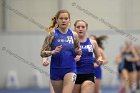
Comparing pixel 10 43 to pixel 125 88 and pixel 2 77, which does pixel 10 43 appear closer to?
pixel 2 77

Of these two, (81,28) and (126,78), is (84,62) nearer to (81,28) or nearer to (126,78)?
(81,28)

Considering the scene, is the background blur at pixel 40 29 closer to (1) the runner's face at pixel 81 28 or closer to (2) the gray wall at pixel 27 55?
(2) the gray wall at pixel 27 55

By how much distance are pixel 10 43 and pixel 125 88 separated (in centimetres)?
750

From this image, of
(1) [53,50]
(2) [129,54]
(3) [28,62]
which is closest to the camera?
(1) [53,50]

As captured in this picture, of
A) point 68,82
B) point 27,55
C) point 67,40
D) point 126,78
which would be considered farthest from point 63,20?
point 27,55

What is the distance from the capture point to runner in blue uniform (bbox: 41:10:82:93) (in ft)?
26.9

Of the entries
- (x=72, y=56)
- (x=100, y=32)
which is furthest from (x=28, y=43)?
(x=72, y=56)

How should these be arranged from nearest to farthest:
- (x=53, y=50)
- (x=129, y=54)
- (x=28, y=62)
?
(x=53, y=50) < (x=129, y=54) < (x=28, y=62)

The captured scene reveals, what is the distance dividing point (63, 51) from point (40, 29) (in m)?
14.1

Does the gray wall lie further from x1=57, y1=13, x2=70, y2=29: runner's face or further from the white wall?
x1=57, y1=13, x2=70, y2=29: runner's face

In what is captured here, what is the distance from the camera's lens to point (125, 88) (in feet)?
52.5

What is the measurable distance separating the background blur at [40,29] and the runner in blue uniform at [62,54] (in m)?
12.5

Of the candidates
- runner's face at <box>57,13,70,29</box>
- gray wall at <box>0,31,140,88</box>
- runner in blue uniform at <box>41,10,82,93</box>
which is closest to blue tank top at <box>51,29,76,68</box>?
runner in blue uniform at <box>41,10,82,93</box>

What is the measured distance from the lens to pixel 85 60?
9.45 metres
